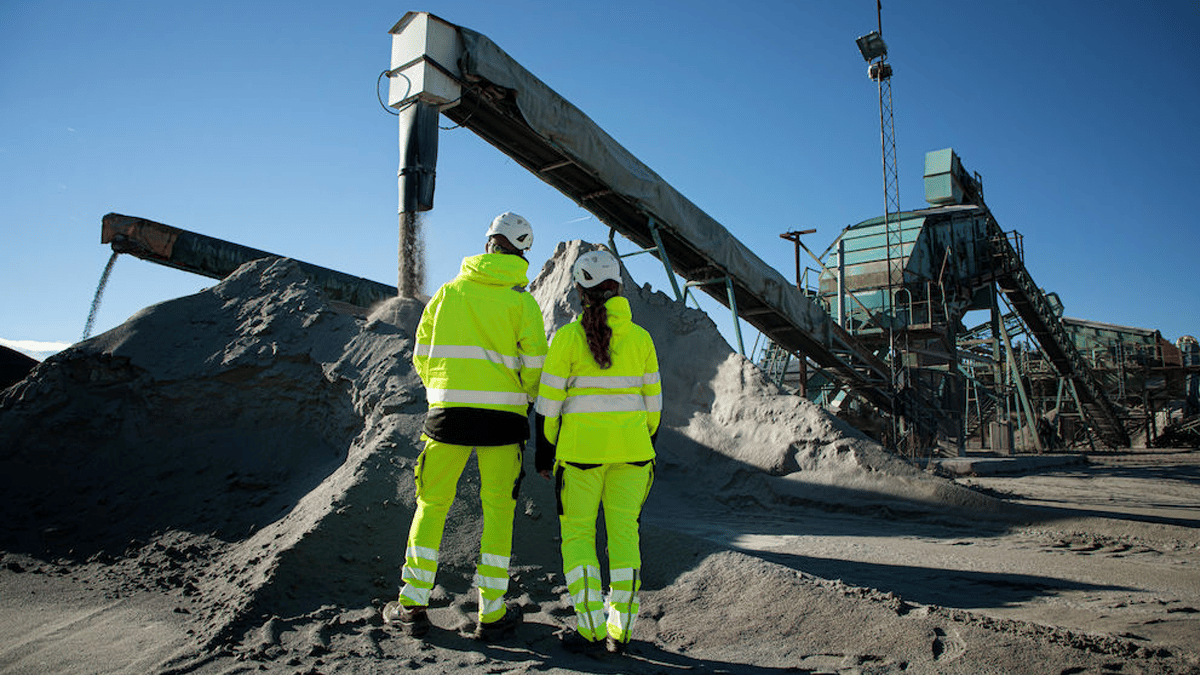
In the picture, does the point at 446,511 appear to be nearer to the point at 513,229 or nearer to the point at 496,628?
the point at 496,628

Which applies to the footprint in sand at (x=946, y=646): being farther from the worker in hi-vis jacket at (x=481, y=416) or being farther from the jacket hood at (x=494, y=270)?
the jacket hood at (x=494, y=270)

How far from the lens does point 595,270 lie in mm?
3410

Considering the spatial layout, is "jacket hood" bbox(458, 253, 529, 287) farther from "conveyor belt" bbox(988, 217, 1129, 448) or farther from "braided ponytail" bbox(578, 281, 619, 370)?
"conveyor belt" bbox(988, 217, 1129, 448)

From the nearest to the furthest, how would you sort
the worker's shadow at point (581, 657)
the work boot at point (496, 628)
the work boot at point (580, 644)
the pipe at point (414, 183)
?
the worker's shadow at point (581, 657) → the work boot at point (580, 644) → the work boot at point (496, 628) → the pipe at point (414, 183)

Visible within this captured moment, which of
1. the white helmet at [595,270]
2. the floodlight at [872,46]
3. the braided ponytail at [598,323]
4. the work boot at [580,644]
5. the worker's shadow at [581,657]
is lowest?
the worker's shadow at [581,657]

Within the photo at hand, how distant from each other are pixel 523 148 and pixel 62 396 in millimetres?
5162

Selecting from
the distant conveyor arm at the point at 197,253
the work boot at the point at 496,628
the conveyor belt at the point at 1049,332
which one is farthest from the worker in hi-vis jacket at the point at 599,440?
the conveyor belt at the point at 1049,332

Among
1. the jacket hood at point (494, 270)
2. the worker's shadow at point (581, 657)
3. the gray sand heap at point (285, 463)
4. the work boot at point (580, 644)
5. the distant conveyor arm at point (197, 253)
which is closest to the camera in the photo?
the worker's shadow at point (581, 657)

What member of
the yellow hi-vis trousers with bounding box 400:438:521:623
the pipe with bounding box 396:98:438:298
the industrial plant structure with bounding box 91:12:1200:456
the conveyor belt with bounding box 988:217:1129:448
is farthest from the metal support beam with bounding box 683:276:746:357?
the conveyor belt with bounding box 988:217:1129:448

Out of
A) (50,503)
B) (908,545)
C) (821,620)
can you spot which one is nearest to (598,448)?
(821,620)

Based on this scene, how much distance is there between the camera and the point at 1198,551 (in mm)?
5637

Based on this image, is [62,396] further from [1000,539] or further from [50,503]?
[1000,539]

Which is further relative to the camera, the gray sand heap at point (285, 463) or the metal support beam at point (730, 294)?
the metal support beam at point (730, 294)

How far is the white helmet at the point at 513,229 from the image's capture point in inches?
146
